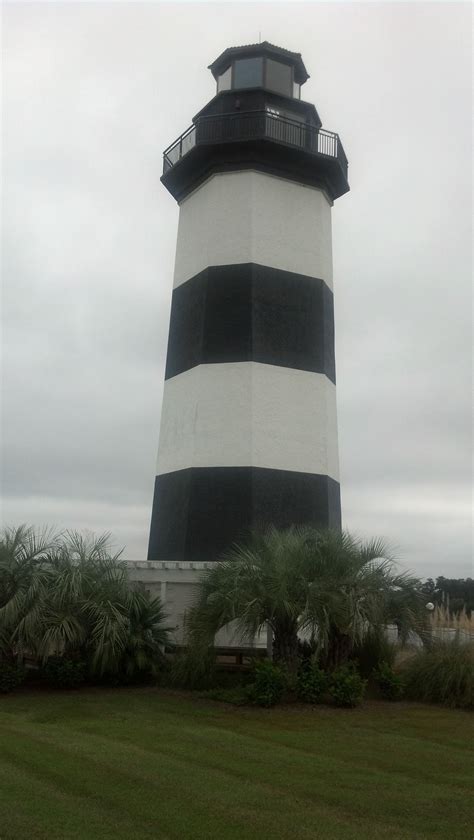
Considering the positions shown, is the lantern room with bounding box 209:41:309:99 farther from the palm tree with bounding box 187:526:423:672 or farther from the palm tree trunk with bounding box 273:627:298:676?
the palm tree trunk with bounding box 273:627:298:676

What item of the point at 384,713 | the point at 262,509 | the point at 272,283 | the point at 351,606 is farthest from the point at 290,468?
the point at 384,713

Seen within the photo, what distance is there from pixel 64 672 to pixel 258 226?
11790 millimetres

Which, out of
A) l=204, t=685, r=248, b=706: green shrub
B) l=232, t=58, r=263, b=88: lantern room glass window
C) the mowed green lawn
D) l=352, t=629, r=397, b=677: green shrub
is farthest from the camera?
l=232, t=58, r=263, b=88: lantern room glass window

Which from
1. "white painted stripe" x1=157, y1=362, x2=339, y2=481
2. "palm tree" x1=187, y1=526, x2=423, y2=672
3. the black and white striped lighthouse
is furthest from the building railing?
"palm tree" x1=187, y1=526, x2=423, y2=672

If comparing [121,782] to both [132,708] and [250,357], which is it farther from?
[250,357]

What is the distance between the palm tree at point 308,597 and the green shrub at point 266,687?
0.67m

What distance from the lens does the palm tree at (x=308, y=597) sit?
42.9 ft

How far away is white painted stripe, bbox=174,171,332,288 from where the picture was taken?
20.2 meters

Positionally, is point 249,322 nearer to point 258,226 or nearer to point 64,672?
point 258,226

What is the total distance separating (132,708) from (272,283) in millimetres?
11270

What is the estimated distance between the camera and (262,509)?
1820 cm

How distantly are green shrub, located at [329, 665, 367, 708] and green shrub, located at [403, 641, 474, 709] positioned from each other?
1.14 meters

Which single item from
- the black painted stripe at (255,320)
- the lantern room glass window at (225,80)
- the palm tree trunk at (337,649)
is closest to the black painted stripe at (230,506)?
the black painted stripe at (255,320)

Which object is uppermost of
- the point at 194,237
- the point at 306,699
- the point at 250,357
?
the point at 194,237
